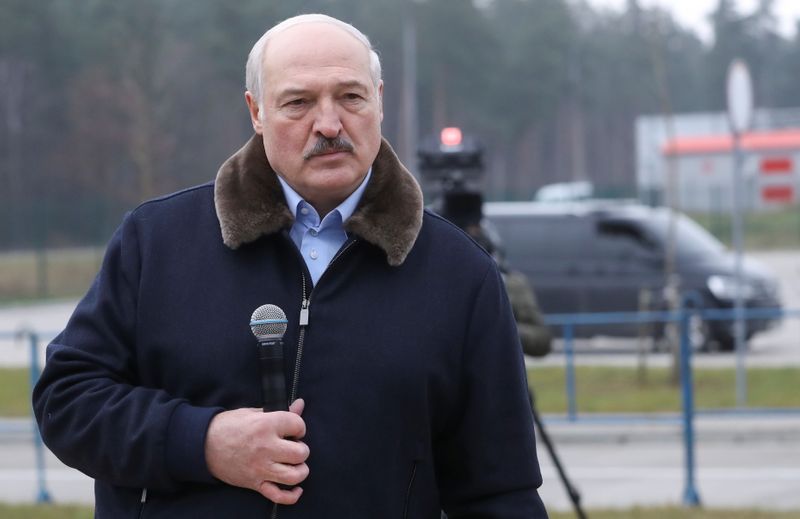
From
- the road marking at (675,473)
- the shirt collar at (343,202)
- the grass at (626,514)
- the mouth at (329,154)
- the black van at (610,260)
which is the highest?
the mouth at (329,154)

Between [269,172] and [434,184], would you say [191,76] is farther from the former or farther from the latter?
[269,172]

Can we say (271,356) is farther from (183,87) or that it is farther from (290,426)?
(183,87)

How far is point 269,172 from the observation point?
288 centimetres

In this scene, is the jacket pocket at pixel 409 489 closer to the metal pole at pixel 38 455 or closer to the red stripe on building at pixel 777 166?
the metal pole at pixel 38 455

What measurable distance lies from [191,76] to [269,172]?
57.5 m

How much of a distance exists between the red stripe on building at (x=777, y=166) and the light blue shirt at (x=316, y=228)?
13697mm

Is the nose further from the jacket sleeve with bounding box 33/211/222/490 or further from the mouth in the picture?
the jacket sleeve with bounding box 33/211/222/490

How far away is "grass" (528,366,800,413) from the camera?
12.8 meters

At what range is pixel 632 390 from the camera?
14.0m

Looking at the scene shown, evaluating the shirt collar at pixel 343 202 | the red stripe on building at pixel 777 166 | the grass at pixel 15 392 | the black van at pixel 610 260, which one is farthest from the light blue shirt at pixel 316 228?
the black van at pixel 610 260

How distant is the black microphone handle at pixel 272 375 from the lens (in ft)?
8.46

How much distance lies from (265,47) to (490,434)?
0.86 metres

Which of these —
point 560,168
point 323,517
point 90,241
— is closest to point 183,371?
point 323,517

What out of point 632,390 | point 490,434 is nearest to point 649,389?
point 632,390
